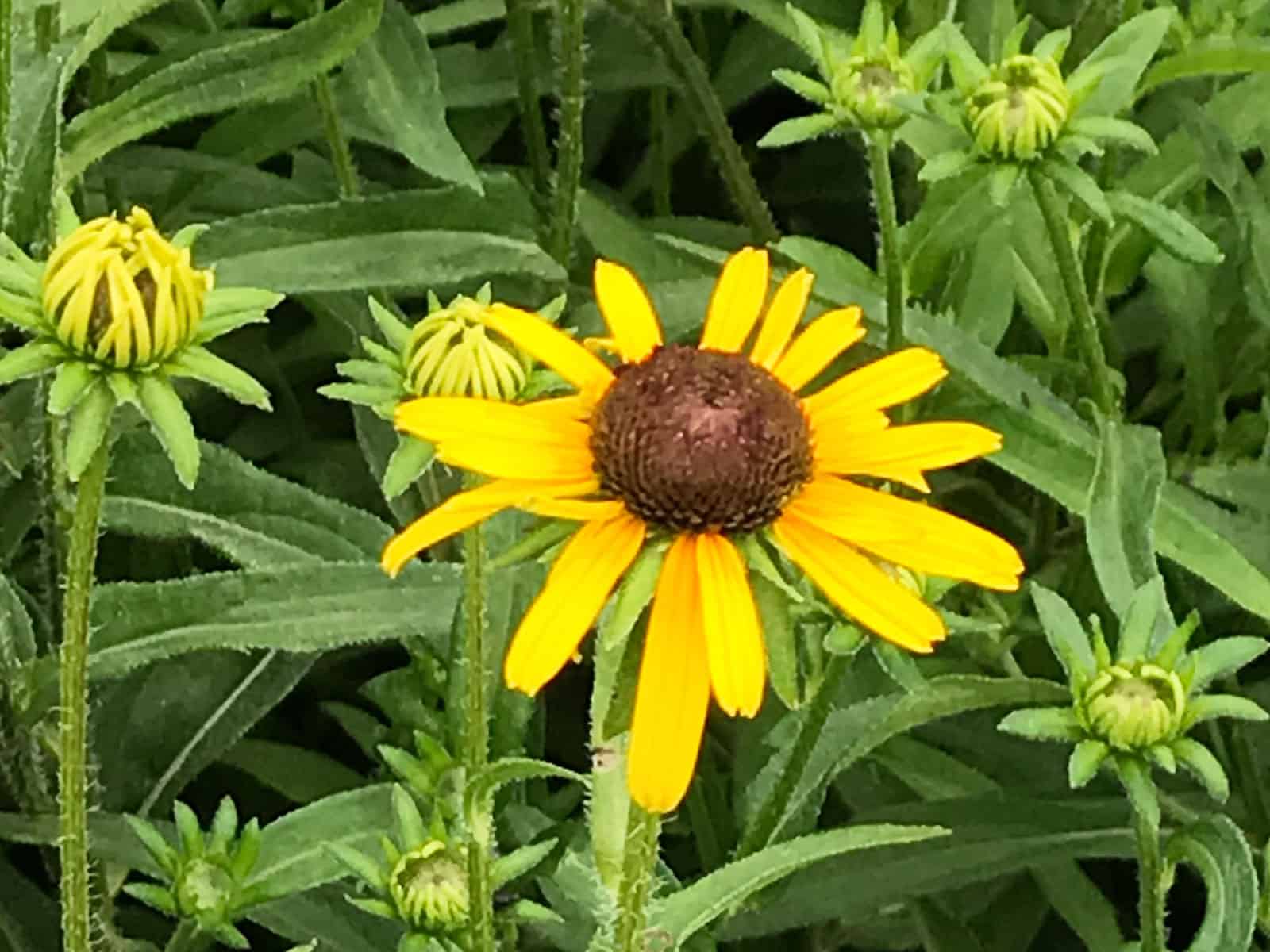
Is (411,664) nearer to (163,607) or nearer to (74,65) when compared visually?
(163,607)

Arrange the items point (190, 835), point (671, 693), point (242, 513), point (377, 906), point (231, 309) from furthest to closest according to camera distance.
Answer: point (242, 513), point (190, 835), point (377, 906), point (231, 309), point (671, 693)

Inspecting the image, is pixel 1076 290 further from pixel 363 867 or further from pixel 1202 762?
pixel 363 867

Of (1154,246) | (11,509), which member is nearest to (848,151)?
(1154,246)

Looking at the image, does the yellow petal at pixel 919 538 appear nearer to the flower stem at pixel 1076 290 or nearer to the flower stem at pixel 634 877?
the flower stem at pixel 634 877

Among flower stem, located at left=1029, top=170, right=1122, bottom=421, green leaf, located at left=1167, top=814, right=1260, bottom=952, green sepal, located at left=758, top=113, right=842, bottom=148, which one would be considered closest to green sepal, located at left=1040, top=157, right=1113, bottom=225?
flower stem, located at left=1029, top=170, right=1122, bottom=421

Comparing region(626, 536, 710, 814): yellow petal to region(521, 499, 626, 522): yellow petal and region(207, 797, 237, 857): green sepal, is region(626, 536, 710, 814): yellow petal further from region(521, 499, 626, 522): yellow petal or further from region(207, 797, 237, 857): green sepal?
region(207, 797, 237, 857): green sepal

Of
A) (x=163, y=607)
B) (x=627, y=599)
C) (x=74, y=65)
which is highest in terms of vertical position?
(x=74, y=65)

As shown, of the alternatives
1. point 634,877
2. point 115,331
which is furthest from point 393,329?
point 634,877
